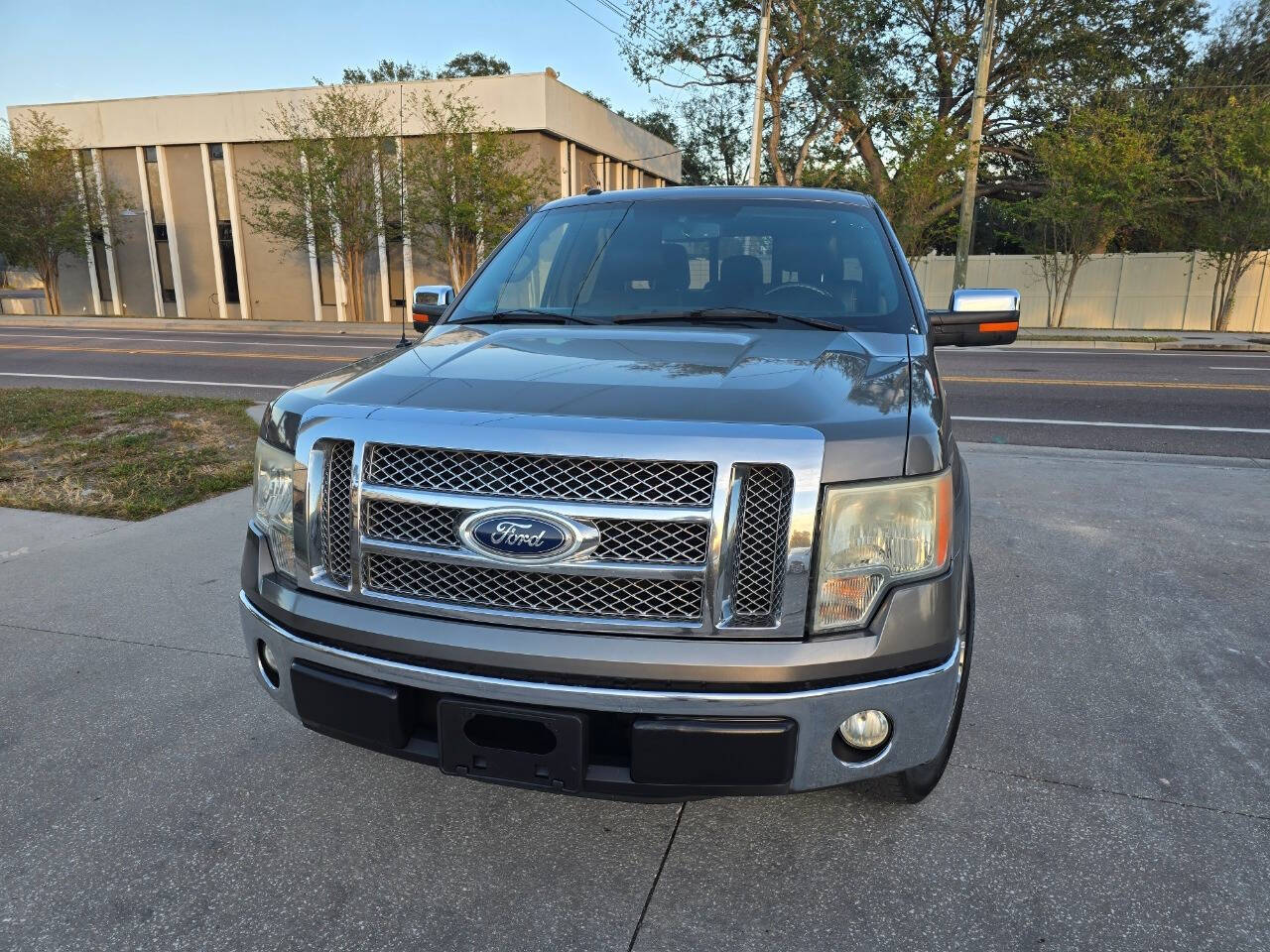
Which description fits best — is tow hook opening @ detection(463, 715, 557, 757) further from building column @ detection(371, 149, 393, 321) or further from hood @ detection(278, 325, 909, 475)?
building column @ detection(371, 149, 393, 321)

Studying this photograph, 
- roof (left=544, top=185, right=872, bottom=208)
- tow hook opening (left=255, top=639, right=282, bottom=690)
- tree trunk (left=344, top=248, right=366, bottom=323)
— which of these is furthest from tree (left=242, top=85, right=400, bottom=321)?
tow hook opening (left=255, top=639, right=282, bottom=690)

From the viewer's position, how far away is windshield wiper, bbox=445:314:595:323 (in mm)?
2832

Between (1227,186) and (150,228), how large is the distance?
38.3 metres

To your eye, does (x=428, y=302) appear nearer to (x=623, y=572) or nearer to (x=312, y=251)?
(x=623, y=572)

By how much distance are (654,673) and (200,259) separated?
37643 millimetres

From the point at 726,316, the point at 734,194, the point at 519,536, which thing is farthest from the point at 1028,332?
the point at 519,536

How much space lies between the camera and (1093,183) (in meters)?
21.4

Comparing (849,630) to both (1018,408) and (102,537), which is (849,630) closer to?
(102,537)

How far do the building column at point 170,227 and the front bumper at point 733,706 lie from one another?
3763 cm

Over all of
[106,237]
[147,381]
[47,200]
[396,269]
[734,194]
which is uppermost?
[47,200]

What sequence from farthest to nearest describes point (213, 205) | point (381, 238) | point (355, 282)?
point (213, 205), point (381, 238), point (355, 282)

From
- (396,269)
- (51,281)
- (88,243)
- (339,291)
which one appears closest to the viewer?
(396,269)

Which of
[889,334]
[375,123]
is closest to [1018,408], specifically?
[889,334]

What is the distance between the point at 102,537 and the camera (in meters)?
4.79
